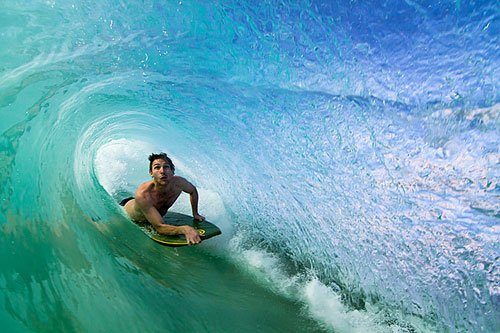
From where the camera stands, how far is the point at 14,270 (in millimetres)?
3621

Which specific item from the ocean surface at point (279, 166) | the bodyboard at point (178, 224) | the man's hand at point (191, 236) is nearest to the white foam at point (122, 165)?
the ocean surface at point (279, 166)

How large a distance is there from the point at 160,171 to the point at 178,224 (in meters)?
0.79

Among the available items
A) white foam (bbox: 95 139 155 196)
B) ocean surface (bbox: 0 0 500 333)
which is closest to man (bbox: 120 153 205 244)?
ocean surface (bbox: 0 0 500 333)

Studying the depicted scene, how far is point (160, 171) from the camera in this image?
5758 millimetres

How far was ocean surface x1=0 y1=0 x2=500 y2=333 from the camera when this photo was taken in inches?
157

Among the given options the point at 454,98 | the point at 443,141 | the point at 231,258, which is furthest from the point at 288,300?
the point at 454,98

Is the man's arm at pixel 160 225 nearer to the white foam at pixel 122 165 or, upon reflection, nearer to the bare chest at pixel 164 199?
the bare chest at pixel 164 199

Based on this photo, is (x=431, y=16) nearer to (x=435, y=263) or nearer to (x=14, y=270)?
(x=435, y=263)

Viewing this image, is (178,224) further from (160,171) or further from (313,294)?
(313,294)

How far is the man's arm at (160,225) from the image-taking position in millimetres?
4996

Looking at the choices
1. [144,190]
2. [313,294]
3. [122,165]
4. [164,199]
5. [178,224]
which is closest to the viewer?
[313,294]

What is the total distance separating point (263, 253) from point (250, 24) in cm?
320

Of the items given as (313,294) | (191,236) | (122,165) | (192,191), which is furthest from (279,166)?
(122,165)

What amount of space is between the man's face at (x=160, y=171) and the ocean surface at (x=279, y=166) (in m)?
0.92
